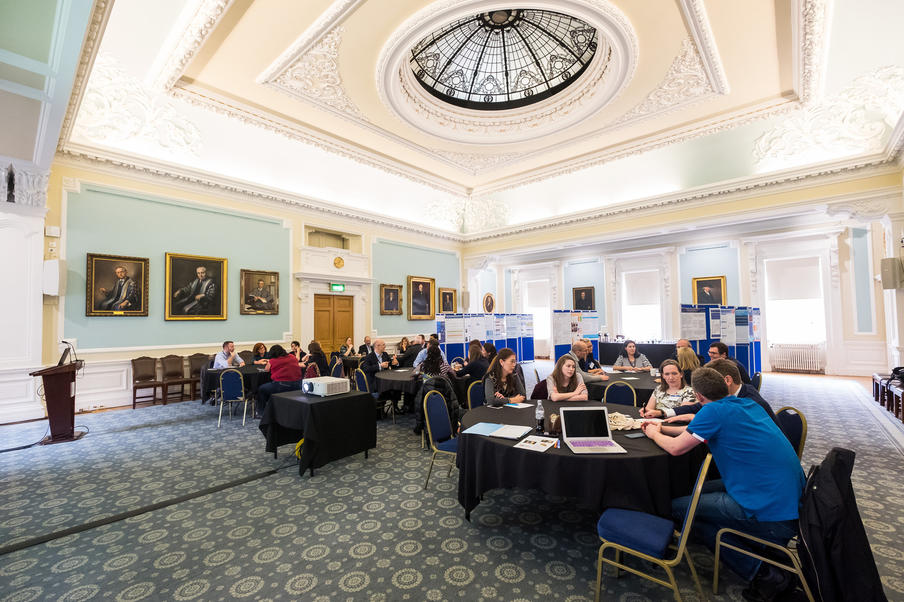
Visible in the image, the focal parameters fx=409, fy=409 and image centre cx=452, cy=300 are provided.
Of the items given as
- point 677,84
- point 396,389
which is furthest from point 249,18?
point 677,84

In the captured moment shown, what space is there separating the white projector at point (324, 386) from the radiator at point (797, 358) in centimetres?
1336

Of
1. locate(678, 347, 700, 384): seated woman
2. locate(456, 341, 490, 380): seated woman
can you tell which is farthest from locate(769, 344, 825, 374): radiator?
locate(456, 341, 490, 380): seated woman

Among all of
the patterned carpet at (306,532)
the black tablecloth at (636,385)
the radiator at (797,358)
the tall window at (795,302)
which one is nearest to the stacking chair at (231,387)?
the patterned carpet at (306,532)

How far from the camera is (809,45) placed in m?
5.95

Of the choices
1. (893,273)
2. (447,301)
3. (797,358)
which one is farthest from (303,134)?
(797,358)

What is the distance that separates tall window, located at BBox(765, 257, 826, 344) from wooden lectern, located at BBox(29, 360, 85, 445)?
16710mm

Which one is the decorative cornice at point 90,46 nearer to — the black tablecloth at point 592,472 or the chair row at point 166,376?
the chair row at point 166,376

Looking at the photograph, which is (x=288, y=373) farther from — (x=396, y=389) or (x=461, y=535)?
(x=461, y=535)

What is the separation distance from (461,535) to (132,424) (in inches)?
255

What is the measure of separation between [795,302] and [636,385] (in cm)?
1039

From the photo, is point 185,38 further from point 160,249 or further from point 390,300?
point 390,300

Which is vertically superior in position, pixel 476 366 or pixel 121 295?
pixel 121 295

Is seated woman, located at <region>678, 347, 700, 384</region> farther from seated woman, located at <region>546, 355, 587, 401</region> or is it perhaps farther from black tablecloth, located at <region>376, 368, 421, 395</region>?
black tablecloth, located at <region>376, 368, 421, 395</region>

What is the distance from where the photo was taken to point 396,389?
21.7ft
